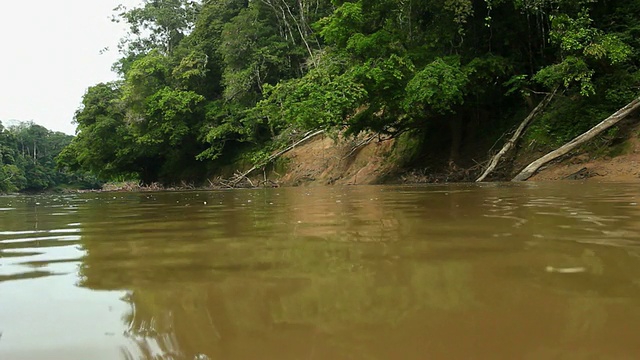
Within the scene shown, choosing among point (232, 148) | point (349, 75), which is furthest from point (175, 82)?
point (349, 75)

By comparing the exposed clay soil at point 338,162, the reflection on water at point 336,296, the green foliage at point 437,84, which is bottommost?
the reflection on water at point 336,296

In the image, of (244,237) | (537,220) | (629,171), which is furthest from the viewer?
(629,171)

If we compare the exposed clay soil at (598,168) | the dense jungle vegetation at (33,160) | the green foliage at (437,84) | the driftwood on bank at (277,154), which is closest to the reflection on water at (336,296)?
the exposed clay soil at (598,168)

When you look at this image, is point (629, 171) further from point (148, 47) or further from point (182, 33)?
point (148, 47)

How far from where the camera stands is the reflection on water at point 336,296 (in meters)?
0.92

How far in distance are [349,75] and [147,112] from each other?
1716 cm

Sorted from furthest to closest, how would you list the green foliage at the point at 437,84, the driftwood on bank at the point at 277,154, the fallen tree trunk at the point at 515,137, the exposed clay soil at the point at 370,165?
the driftwood on bank at the point at 277,154 → the fallen tree trunk at the point at 515,137 → the green foliage at the point at 437,84 → the exposed clay soil at the point at 370,165

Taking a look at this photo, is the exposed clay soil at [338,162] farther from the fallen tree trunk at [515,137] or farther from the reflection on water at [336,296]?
the reflection on water at [336,296]

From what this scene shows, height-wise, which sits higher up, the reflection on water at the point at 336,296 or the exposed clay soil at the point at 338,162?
Result: the exposed clay soil at the point at 338,162

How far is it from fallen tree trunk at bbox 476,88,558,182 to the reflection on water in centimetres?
964

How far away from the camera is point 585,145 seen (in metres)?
10.8

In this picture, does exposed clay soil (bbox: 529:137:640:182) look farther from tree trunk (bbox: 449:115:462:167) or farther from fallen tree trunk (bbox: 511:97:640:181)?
tree trunk (bbox: 449:115:462:167)

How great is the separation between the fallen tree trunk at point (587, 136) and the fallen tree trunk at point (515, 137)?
110 centimetres

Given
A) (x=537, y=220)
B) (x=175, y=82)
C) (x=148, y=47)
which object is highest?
(x=148, y=47)
